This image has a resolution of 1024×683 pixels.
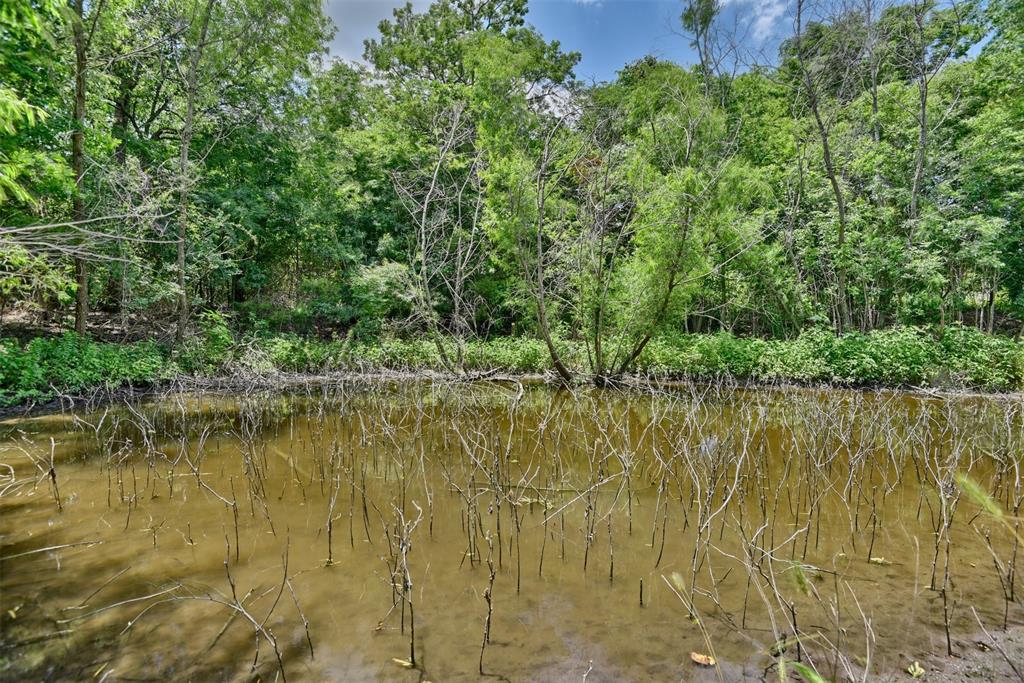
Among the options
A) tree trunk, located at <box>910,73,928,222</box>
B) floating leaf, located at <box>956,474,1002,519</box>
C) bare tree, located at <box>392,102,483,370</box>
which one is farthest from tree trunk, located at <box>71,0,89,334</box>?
tree trunk, located at <box>910,73,928,222</box>

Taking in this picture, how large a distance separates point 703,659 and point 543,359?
1147cm

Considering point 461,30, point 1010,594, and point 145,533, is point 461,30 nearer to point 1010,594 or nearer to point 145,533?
point 145,533

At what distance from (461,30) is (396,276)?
12410 millimetres

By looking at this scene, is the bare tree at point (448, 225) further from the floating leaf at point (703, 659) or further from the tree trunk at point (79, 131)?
the floating leaf at point (703, 659)

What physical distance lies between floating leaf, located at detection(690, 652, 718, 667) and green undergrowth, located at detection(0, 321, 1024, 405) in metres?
9.09

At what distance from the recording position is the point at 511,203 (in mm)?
10922

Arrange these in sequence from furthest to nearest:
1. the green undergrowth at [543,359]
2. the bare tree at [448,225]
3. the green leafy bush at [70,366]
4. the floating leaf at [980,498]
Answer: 1. the bare tree at [448,225]
2. the green undergrowth at [543,359]
3. the green leafy bush at [70,366]
4. the floating leaf at [980,498]

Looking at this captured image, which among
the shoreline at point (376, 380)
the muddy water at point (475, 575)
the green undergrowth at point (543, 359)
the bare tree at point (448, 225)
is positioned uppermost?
the bare tree at point (448, 225)

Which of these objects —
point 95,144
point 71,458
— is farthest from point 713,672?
point 95,144

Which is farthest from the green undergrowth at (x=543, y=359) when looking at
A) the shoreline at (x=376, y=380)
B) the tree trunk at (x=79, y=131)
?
the tree trunk at (x=79, y=131)

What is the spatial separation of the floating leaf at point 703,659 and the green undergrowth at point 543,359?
29.8 feet

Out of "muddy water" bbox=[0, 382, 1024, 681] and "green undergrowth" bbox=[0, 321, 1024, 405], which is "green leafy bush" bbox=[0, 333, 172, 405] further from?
"muddy water" bbox=[0, 382, 1024, 681]

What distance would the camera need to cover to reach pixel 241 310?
54.0 feet

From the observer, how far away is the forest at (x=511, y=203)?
10906mm
